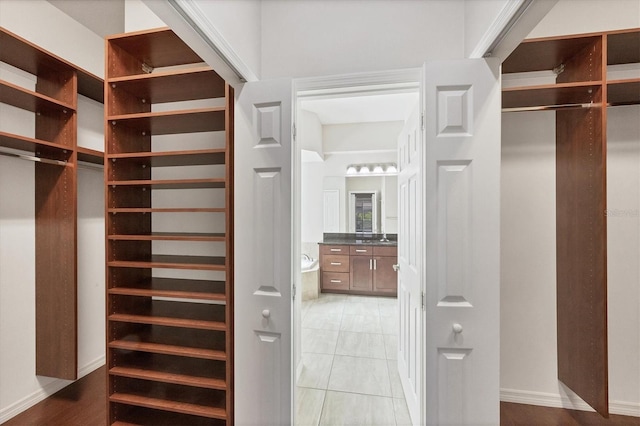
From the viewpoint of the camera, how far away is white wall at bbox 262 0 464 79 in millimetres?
1538

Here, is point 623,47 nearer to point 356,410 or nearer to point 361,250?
point 356,410

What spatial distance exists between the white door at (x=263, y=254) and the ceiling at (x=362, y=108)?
2.10m

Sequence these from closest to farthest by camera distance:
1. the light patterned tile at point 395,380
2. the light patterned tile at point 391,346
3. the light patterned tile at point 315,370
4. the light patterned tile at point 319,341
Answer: the light patterned tile at point 395,380 < the light patterned tile at point 315,370 < the light patterned tile at point 391,346 < the light patterned tile at point 319,341

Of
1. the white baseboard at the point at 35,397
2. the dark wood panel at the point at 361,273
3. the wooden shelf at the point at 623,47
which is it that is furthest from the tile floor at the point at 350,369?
the wooden shelf at the point at 623,47

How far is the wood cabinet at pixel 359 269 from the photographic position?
→ 4684mm

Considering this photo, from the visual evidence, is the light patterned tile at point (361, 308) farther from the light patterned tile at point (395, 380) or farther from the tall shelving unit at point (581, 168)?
the tall shelving unit at point (581, 168)

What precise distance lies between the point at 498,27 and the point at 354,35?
2.53 feet

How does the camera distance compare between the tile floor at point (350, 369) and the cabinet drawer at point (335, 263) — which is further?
the cabinet drawer at point (335, 263)

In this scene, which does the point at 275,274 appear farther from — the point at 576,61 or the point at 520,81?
the point at 576,61

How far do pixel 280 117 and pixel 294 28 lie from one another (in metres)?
0.62

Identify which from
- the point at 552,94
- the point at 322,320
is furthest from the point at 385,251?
the point at 552,94

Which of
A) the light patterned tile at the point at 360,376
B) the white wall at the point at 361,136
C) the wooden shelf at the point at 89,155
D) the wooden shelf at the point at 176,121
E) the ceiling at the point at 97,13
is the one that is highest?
the ceiling at the point at 97,13

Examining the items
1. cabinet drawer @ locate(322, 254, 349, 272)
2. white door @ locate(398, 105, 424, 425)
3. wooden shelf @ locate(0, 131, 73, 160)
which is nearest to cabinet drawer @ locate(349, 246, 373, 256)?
cabinet drawer @ locate(322, 254, 349, 272)

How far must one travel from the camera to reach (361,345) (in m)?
3.06
